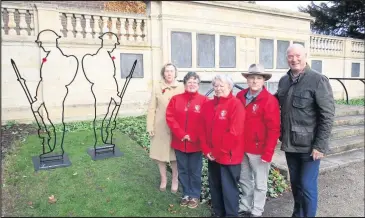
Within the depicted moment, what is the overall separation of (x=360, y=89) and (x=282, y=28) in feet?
21.5

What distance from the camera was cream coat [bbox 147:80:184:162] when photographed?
11.7ft

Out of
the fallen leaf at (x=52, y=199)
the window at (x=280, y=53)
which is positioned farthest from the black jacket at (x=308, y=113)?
the window at (x=280, y=53)

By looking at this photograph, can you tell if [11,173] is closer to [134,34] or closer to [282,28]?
[134,34]

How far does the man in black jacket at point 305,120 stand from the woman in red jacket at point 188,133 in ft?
3.12

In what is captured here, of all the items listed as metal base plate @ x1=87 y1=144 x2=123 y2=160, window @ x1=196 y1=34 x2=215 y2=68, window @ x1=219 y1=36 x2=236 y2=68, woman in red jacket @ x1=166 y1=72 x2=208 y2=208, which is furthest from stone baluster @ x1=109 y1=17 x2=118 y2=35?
woman in red jacket @ x1=166 y1=72 x2=208 y2=208

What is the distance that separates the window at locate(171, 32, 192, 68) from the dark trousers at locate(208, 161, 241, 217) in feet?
20.6

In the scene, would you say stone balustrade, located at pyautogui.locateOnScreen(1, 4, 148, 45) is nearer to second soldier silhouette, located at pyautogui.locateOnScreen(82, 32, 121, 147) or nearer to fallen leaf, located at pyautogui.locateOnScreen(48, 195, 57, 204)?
second soldier silhouette, located at pyautogui.locateOnScreen(82, 32, 121, 147)

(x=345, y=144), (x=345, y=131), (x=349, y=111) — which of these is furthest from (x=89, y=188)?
(x=349, y=111)

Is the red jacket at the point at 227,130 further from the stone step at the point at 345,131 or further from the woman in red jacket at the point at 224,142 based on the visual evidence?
the stone step at the point at 345,131

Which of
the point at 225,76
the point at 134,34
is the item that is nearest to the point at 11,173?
the point at 225,76

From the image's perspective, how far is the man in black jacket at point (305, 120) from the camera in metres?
2.76

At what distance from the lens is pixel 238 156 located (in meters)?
2.91

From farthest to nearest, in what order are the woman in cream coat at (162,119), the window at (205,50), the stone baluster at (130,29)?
1. the window at (205,50)
2. the stone baluster at (130,29)
3. the woman in cream coat at (162,119)

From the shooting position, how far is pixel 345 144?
5.52 metres
